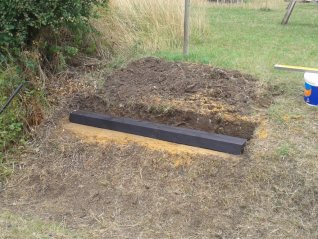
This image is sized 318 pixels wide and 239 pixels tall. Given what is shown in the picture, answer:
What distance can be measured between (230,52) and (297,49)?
1277 mm

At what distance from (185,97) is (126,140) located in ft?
2.71

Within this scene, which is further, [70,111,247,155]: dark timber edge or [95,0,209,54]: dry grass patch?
[95,0,209,54]: dry grass patch

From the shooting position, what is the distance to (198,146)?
414cm

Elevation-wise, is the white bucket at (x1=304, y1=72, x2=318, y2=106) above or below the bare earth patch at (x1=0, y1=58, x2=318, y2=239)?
above

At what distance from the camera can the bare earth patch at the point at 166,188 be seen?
3.47 m

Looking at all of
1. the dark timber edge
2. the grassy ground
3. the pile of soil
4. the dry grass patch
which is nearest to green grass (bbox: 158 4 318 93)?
the dry grass patch

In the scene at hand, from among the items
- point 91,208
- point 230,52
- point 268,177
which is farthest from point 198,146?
point 230,52

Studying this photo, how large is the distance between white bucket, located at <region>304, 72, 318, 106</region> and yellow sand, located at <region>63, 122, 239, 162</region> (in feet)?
3.52

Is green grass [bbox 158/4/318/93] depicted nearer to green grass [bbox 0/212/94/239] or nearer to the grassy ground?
the grassy ground

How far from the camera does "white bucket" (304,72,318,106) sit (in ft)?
14.2

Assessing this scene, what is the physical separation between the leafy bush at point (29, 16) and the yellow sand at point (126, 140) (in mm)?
1111

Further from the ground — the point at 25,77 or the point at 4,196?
the point at 25,77

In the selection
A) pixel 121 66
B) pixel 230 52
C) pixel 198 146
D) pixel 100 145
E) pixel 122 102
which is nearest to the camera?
pixel 198 146

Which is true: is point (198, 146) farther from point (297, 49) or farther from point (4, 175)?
point (297, 49)
